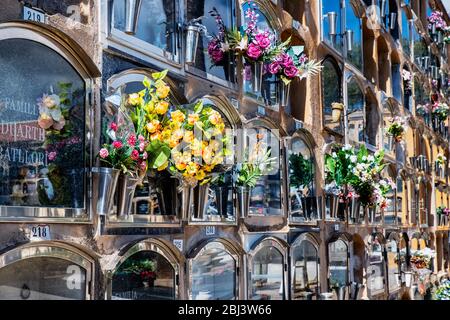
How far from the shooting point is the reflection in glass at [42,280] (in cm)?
348

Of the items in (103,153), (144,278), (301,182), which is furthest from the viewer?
(301,182)

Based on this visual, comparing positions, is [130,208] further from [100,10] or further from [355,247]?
[355,247]

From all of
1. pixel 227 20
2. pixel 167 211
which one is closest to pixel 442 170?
pixel 227 20

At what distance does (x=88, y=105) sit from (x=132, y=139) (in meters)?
0.37

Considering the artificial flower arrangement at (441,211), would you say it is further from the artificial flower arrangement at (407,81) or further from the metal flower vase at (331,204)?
the metal flower vase at (331,204)

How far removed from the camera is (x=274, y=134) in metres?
7.27

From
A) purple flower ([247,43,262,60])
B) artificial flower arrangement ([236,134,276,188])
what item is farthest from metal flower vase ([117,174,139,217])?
purple flower ([247,43,262,60])

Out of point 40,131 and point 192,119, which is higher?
point 192,119

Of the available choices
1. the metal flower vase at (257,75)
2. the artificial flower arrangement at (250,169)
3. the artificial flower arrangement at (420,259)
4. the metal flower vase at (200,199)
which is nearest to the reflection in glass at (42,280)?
the metal flower vase at (200,199)

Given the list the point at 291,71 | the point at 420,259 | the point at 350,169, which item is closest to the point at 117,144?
the point at 291,71

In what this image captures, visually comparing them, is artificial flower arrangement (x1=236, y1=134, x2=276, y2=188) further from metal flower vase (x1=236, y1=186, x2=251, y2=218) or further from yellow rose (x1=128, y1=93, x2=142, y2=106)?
yellow rose (x1=128, y1=93, x2=142, y2=106)

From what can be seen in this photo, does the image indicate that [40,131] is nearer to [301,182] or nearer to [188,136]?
[188,136]

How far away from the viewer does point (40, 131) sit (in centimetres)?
377

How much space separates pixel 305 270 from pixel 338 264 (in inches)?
53.9
